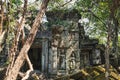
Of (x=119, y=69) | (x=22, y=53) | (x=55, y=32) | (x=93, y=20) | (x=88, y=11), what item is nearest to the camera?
(x=22, y=53)

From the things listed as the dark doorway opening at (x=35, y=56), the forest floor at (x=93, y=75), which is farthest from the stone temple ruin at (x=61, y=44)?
the forest floor at (x=93, y=75)

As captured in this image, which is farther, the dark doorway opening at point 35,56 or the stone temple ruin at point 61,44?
the dark doorway opening at point 35,56

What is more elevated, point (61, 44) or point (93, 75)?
point (61, 44)

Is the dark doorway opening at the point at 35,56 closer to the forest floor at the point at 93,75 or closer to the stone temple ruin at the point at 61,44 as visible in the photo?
the stone temple ruin at the point at 61,44

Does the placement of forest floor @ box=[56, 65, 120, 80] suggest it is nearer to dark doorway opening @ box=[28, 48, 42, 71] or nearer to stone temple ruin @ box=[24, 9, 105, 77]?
stone temple ruin @ box=[24, 9, 105, 77]

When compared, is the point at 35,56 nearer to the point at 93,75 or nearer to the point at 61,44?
the point at 61,44

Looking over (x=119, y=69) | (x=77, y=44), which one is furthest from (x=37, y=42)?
(x=119, y=69)

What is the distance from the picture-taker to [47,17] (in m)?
19.1

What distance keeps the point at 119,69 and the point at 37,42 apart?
6488 mm

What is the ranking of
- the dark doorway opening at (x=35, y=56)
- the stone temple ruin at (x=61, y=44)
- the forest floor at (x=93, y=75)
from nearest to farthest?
1. the forest floor at (x=93, y=75)
2. the stone temple ruin at (x=61, y=44)
3. the dark doorway opening at (x=35, y=56)

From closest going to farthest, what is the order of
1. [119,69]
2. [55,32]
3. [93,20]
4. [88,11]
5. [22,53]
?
1. [22,53]
2. [119,69]
3. [55,32]
4. [88,11]
5. [93,20]

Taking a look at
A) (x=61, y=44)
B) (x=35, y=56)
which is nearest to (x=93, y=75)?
(x=61, y=44)

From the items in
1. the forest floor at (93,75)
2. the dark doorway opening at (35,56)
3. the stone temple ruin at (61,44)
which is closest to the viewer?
the forest floor at (93,75)

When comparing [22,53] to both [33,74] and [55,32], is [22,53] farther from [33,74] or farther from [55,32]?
[55,32]
